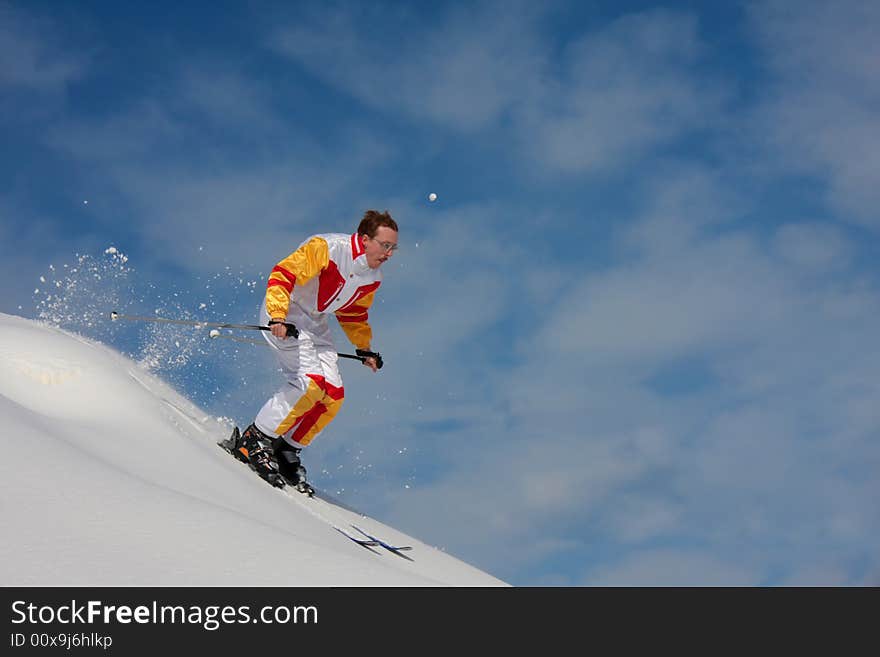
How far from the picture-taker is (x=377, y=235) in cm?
721

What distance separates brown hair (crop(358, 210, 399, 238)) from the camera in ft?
23.7

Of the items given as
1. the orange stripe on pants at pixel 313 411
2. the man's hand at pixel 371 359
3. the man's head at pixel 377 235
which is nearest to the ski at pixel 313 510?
the orange stripe on pants at pixel 313 411

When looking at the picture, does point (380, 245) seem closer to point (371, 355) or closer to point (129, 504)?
point (371, 355)

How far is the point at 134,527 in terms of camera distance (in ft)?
11.4

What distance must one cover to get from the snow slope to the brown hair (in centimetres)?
244

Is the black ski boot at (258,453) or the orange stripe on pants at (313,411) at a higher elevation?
the orange stripe on pants at (313,411)

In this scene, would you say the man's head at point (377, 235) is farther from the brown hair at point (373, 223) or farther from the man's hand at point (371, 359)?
the man's hand at point (371, 359)

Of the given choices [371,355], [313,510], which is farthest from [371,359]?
[313,510]

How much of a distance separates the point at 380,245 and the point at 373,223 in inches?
8.5

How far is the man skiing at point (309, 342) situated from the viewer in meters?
7.13
